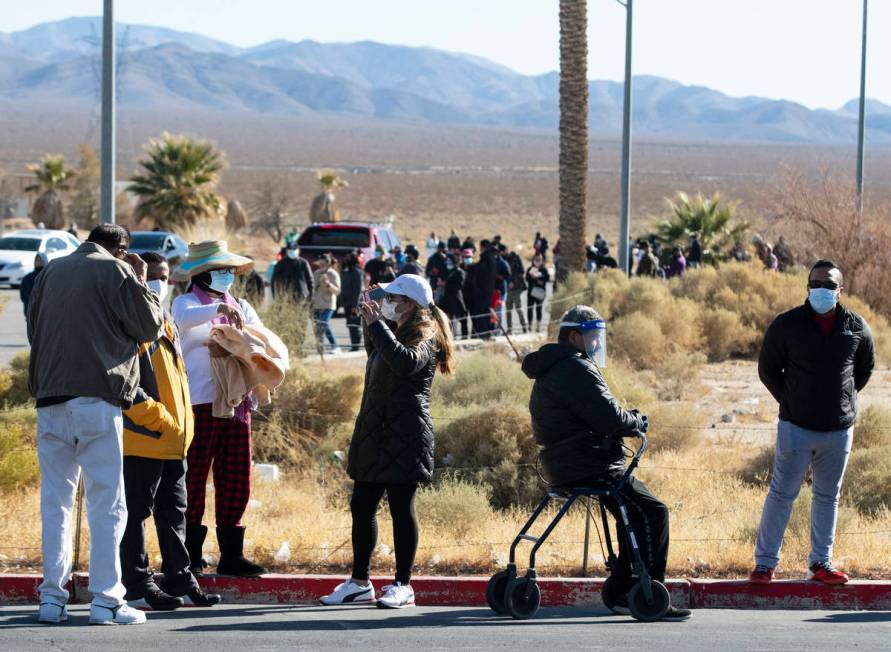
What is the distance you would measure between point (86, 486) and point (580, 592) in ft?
9.21

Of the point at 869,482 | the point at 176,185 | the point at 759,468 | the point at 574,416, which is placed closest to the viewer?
the point at 574,416

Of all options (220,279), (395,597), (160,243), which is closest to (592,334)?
(395,597)

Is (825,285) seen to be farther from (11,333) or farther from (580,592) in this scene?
(11,333)

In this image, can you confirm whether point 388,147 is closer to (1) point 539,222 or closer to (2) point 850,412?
(1) point 539,222

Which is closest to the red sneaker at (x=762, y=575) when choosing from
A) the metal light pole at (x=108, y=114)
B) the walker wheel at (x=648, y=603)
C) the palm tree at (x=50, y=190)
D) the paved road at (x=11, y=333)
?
the walker wheel at (x=648, y=603)

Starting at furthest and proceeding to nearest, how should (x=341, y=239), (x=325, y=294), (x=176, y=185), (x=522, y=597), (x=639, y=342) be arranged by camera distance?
(x=176, y=185)
(x=341, y=239)
(x=639, y=342)
(x=325, y=294)
(x=522, y=597)

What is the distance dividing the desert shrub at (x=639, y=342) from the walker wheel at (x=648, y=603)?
1289cm

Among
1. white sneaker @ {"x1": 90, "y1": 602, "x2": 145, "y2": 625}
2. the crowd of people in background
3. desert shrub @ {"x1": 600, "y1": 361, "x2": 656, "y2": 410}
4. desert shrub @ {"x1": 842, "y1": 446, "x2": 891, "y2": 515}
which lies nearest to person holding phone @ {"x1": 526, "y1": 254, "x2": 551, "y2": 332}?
the crowd of people in background

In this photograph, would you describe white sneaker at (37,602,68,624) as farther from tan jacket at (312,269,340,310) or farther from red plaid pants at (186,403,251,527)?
tan jacket at (312,269,340,310)

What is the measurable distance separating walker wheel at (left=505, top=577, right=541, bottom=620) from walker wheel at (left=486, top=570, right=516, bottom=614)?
0.06 metres

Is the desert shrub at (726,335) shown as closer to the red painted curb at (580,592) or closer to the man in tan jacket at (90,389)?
the red painted curb at (580,592)

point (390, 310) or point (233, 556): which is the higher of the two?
point (390, 310)

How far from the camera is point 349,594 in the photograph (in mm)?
7426

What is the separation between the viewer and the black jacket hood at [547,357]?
7039mm
